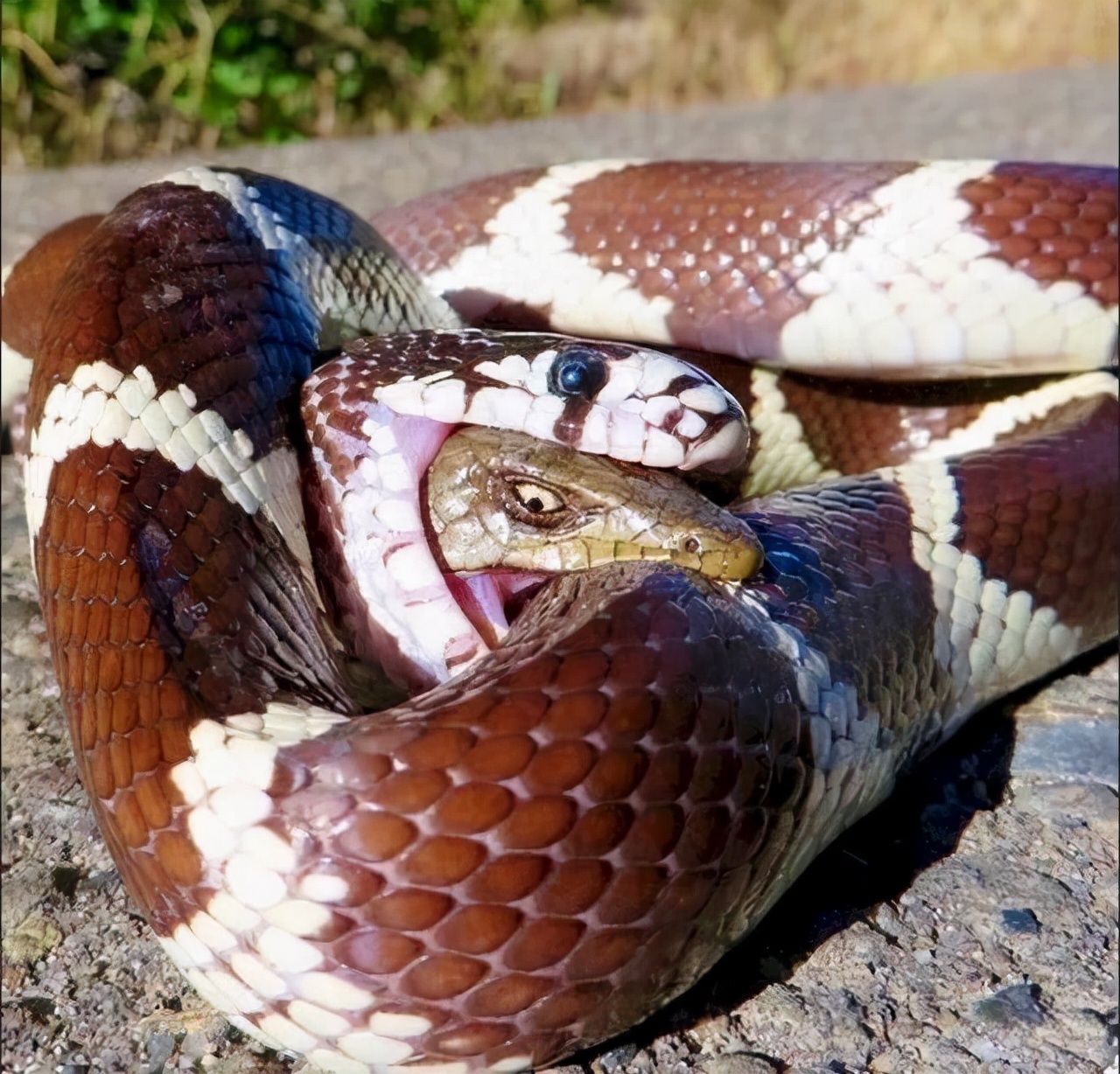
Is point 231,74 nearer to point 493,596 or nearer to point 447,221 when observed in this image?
point 447,221

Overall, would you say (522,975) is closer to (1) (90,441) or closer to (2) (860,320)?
(1) (90,441)

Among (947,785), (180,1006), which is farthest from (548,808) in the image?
(947,785)

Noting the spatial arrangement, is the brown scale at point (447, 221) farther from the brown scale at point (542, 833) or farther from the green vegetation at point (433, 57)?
the green vegetation at point (433, 57)

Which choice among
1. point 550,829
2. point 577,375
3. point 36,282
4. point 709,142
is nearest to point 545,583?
point 577,375

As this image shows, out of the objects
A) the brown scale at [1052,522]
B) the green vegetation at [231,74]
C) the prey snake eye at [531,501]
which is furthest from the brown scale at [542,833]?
the green vegetation at [231,74]

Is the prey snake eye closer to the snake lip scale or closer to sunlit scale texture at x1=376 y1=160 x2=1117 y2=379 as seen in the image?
the snake lip scale
